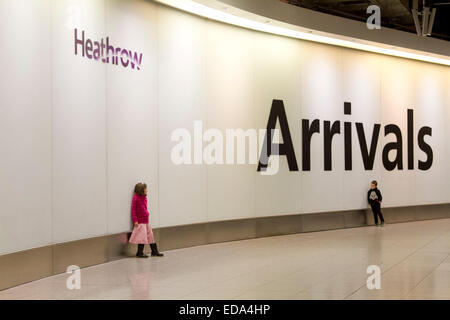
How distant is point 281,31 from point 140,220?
8.36 metres

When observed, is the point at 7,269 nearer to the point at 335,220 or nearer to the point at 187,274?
the point at 187,274

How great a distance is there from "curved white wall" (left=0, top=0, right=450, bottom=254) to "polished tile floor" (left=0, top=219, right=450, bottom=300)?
1057 mm

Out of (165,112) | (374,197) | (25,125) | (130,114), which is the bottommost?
(374,197)

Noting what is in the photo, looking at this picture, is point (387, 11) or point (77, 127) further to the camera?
point (387, 11)

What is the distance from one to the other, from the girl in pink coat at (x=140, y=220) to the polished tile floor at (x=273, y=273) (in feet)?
1.32

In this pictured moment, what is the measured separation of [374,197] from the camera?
75.7ft

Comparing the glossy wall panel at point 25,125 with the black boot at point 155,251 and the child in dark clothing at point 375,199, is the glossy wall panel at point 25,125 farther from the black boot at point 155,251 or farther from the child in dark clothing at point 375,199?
the child in dark clothing at point 375,199

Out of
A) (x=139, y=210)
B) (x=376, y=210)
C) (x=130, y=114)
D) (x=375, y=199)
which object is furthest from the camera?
(x=376, y=210)

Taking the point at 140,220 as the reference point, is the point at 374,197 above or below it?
above

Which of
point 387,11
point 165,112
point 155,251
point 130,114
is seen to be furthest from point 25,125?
point 387,11

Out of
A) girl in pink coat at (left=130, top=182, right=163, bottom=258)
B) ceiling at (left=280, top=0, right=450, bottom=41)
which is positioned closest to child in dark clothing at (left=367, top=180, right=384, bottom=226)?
ceiling at (left=280, top=0, right=450, bottom=41)

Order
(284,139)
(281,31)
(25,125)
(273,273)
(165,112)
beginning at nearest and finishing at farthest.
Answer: (25,125), (273,273), (165,112), (281,31), (284,139)

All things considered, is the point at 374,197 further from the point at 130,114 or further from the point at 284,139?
the point at 130,114

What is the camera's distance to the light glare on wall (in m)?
17.0
